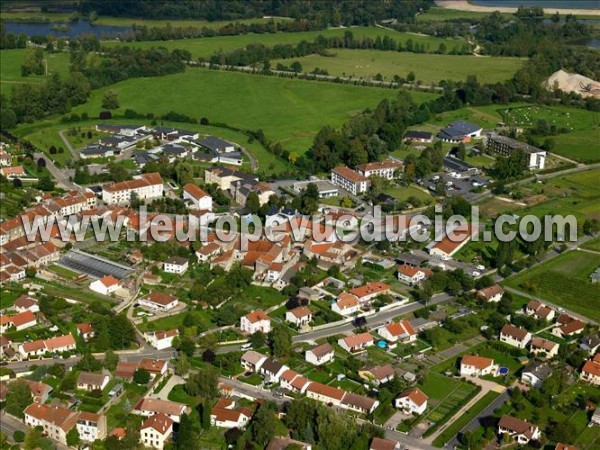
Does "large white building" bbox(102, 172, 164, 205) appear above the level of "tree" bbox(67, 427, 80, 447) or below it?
above

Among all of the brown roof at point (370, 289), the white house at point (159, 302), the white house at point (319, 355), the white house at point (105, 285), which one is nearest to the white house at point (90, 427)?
the white house at point (319, 355)

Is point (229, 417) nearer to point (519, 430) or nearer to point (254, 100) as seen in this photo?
point (519, 430)

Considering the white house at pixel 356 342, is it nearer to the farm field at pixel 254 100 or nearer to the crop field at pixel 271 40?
the farm field at pixel 254 100

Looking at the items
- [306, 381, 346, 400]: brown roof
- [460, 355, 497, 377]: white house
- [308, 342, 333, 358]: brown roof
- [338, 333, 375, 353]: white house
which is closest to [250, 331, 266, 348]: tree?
[308, 342, 333, 358]: brown roof

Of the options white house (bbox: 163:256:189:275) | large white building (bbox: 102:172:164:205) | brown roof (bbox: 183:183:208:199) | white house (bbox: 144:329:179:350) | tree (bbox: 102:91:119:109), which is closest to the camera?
white house (bbox: 144:329:179:350)

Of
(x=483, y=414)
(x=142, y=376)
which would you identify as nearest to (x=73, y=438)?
(x=142, y=376)

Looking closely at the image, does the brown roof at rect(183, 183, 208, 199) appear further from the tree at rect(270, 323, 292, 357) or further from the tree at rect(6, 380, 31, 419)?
the tree at rect(6, 380, 31, 419)
